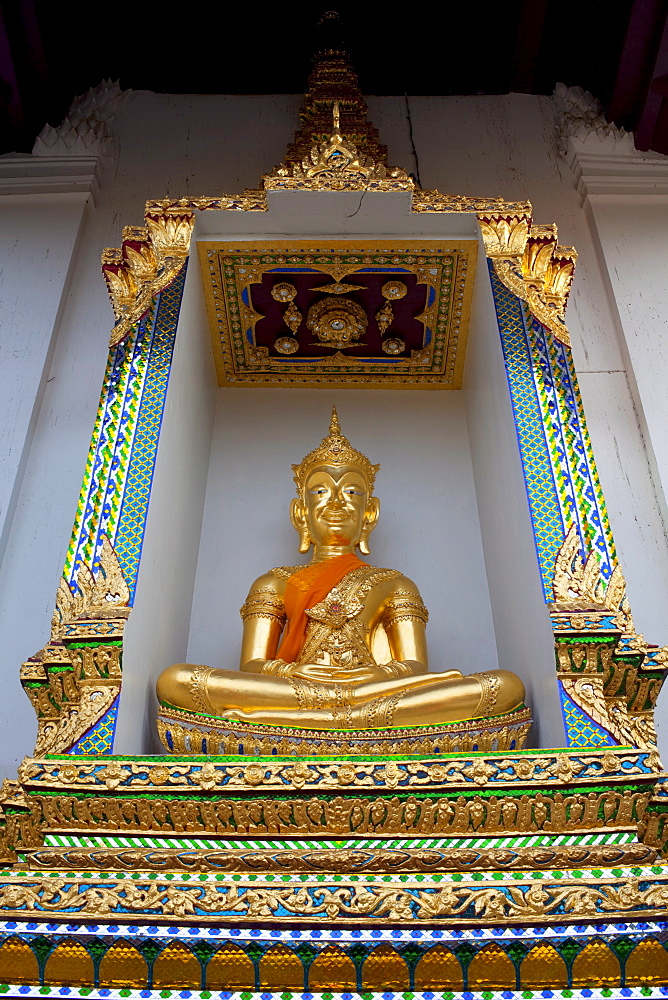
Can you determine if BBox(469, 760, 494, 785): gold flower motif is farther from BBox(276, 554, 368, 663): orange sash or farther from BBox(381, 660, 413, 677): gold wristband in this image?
BBox(276, 554, 368, 663): orange sash

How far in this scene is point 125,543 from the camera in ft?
11.2

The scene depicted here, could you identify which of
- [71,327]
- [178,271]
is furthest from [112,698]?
[71,327]

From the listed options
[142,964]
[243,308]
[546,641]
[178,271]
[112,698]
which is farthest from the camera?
[243,308]

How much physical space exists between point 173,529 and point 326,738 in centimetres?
121

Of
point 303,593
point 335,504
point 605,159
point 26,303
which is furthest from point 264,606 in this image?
point 605,159

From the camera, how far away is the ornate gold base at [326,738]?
314cm

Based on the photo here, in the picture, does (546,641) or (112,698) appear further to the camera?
(546,641)

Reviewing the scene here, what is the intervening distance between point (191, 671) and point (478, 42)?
4.75 metres

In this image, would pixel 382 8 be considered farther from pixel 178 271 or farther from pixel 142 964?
pixel 142 964

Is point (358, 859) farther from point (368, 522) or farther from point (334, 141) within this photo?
point (334, 141)

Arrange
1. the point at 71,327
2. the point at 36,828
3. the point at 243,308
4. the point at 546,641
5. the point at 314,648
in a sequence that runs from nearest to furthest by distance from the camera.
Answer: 1. the point at 36,828
2. the point at 546,641
3. the point at 314,648
4. the point at 243,308
5. the point at 71,327

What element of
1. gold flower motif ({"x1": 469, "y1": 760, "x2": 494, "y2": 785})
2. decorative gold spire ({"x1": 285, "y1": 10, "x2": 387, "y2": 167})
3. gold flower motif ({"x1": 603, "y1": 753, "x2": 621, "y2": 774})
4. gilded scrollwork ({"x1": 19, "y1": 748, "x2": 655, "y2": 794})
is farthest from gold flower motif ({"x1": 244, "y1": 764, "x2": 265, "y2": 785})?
decorative gold spire ({"x1": 285, "y1": 10, "x2": 387, "y2": 167})

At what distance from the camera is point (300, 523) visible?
4.38 metres

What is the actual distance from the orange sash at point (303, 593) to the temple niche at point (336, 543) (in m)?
0.03
